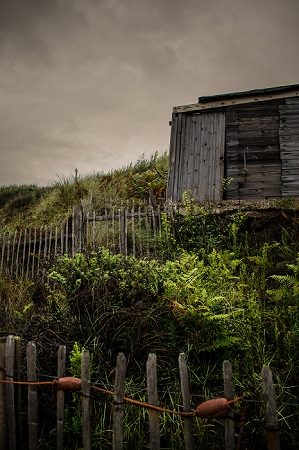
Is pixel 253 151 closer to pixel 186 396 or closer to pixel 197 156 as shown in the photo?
pixel 197 156

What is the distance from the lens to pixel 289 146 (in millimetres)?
9648

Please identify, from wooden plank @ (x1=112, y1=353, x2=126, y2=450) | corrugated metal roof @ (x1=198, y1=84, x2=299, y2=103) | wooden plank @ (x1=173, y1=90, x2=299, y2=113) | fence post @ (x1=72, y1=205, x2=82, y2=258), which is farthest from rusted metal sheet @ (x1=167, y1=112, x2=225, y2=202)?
wooden plank @ (x1=112, y1=353, x2=126, y2=450)

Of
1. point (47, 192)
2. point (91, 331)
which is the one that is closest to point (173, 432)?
point (91, 331)

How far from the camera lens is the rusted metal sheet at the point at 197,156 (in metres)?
9.91

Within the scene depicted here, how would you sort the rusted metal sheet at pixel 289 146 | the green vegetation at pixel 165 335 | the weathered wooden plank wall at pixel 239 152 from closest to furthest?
the green vegetation at pixel 165 335
the rusted metal sheet at pixel 289 146
the weathered wooden plank wall at pixel 239 152

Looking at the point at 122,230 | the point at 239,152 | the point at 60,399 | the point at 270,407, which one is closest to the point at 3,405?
the point at 60,399

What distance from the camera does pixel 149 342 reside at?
152 inches

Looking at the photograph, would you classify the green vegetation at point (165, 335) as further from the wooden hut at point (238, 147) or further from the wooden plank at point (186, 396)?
the wooden hut at point (238, 147)

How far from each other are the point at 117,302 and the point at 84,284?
49 cm

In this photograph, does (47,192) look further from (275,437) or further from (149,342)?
(275,437)

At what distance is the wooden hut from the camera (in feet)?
31.6

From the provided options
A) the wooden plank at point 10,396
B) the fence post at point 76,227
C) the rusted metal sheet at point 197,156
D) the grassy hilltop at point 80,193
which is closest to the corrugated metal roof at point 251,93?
the rusted metal sheet at point 197,156

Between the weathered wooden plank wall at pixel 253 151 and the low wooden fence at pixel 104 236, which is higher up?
the weathered wooden plank wall at pixel 253 151

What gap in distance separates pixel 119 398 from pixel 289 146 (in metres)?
9.01
